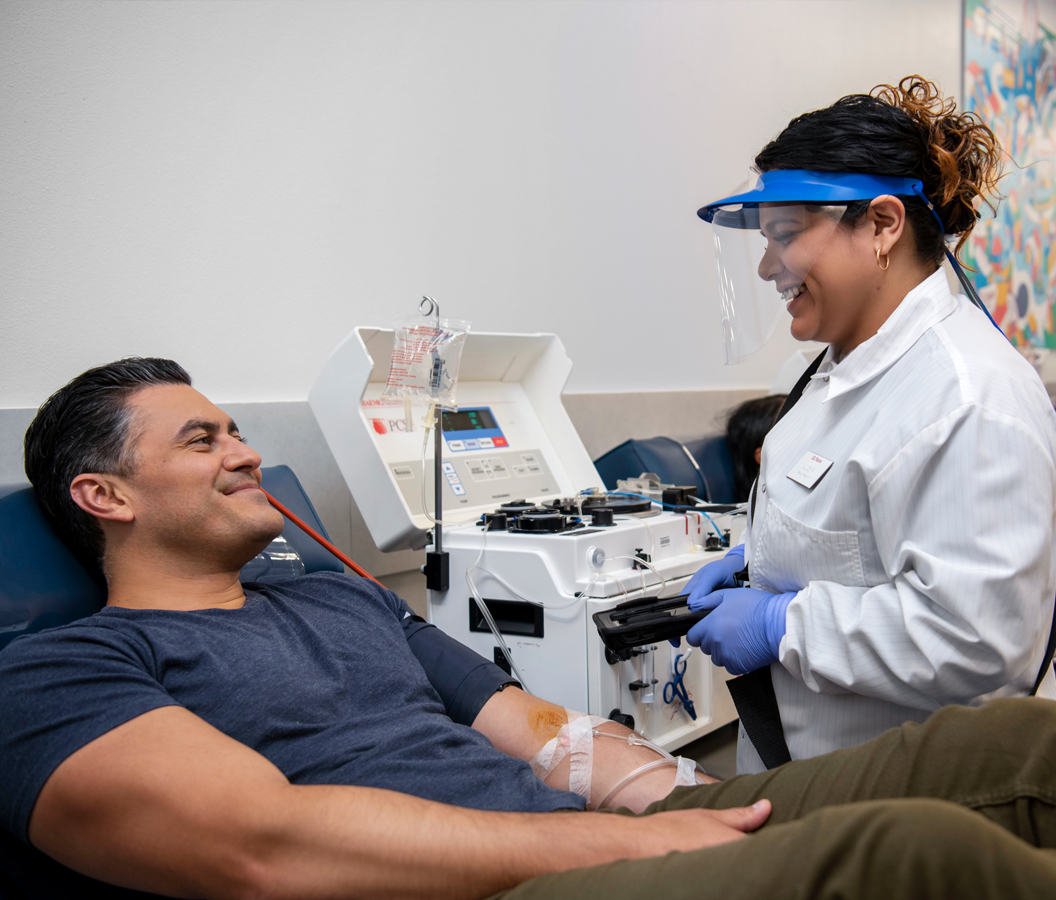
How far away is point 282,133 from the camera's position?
6.83 feet

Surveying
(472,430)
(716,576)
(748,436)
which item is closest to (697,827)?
(716,576)

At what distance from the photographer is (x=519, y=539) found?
1683 millimetres

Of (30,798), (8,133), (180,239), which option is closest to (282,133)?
(180,239)

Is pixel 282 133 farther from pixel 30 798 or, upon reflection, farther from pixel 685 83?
pixel 685 83

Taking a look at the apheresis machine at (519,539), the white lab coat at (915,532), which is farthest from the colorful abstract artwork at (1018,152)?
the white lab coat at (915,532)

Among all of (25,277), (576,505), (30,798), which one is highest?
(25,277)

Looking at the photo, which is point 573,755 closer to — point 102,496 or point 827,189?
point 102,496

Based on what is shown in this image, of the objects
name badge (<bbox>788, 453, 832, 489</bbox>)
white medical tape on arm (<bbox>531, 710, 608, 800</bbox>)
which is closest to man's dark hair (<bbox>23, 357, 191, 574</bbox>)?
white medical tape on arm (<bbox>531, 710, 608, 800</bbox>)

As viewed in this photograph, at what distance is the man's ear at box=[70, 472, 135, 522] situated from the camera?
1189mm

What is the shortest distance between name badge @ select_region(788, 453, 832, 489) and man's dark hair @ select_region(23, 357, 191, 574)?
1.00 meters

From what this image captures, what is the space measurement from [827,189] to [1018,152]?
5330mm

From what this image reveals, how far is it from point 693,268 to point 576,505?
204 cm

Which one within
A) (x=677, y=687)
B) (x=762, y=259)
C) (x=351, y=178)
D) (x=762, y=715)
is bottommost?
(x=677, y=687)

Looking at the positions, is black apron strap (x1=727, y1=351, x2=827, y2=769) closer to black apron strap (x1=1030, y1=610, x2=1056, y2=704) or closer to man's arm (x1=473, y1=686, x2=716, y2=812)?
man's arm (x1=473, y1=686, x2=716, y2=812)
